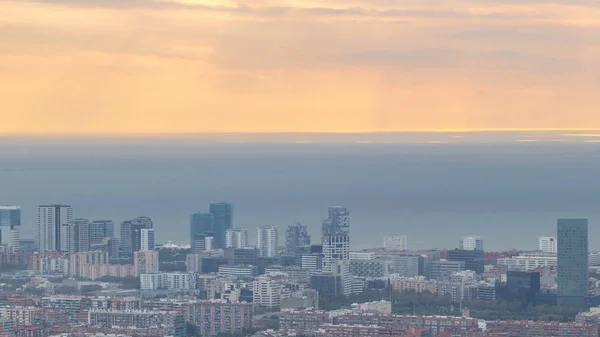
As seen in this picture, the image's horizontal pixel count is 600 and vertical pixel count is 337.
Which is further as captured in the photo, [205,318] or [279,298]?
[279,298]

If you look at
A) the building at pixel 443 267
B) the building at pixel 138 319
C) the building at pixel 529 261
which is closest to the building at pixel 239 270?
the building at pixel 443 267

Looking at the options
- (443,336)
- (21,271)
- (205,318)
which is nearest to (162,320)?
(205,318)

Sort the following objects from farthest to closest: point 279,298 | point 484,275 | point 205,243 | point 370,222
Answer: point 370,222, point 205,243, point 484,275, point 279,298

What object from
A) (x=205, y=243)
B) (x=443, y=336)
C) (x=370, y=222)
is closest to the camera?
(x=443, y=336)

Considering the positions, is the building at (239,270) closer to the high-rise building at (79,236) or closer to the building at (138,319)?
the high-rise building at (79,236)

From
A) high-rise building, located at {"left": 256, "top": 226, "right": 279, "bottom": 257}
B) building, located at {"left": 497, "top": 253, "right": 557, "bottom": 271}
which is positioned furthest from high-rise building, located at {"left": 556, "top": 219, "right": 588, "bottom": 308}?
high-rise building, located at {"left": 256, "top": 226, "right": 279, "bottom": 257}

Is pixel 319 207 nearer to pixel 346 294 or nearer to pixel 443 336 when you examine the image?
pixel 346 294
